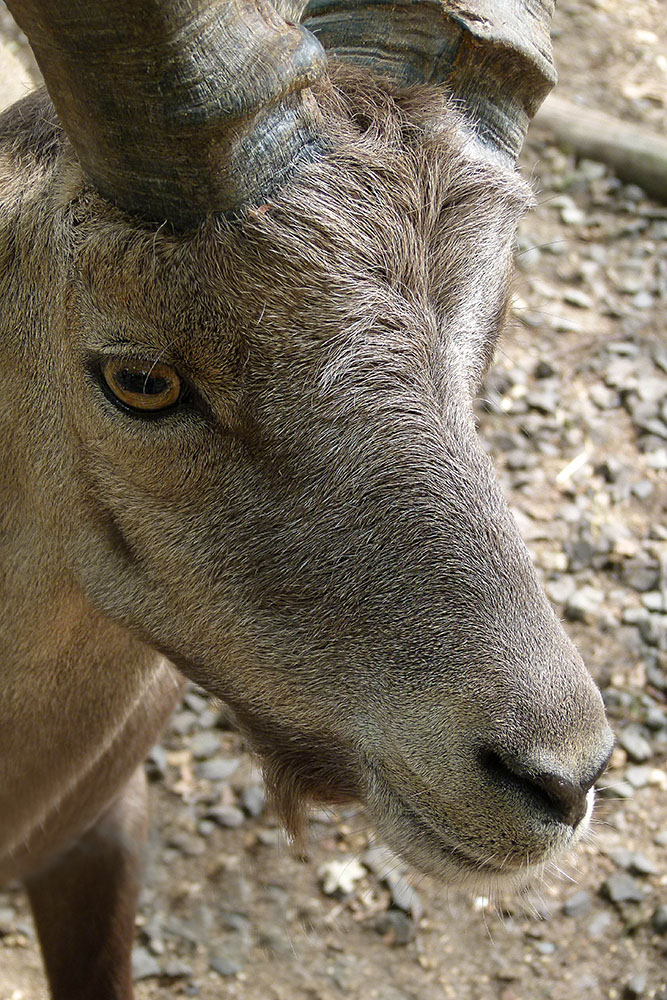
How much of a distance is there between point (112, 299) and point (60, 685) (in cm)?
134

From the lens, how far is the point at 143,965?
5008 mm

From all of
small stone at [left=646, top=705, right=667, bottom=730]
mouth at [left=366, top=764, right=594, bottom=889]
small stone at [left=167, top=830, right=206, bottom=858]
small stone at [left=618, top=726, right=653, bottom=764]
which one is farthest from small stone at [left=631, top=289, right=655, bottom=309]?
mouth at [left=366, top=764, right=594, bottom=889]

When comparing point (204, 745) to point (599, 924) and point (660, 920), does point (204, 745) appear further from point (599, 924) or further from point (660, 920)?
point (660, 920)

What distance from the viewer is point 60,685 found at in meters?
3.55

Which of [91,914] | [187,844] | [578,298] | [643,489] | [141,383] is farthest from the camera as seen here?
[578,298]

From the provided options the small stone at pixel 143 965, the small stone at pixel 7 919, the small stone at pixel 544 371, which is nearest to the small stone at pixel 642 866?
the small stone at pixel 143 965

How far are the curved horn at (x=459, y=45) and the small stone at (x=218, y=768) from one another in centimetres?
350

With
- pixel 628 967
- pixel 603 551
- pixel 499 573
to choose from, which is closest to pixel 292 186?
pixel 499 573

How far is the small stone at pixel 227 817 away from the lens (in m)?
5.54

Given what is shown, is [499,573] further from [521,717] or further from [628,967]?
[628,967]

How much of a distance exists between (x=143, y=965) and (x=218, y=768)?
1.05 metres

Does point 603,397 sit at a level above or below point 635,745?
above

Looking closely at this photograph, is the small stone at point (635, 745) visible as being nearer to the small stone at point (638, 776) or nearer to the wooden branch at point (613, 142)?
the small stone at point (638, 776)

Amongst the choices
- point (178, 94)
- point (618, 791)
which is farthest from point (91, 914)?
point (178, 94)
